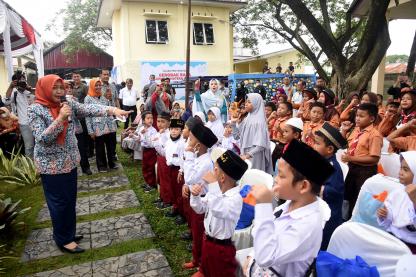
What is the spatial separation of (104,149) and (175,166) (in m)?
2.75

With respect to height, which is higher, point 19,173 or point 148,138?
point 148,138

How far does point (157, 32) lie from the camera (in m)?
15.4

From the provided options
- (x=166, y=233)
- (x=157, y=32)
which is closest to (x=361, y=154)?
(x=166, y=233)

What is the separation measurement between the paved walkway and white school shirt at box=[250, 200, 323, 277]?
1722 millimetres

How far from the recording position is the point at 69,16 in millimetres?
23031

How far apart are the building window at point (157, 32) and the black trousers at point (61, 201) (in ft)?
42.9

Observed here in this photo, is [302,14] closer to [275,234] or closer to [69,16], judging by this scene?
[275,234]

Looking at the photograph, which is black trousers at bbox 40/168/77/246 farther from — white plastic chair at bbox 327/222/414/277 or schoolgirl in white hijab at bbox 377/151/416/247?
schoolgirl in white hijab at bbox 377/151/416/247

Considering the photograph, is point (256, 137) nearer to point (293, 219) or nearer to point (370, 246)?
point (370, 246)

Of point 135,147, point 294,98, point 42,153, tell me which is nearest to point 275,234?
point 42,153

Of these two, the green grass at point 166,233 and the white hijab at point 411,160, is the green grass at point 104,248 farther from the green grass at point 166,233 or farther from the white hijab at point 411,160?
the white hijab at point 411,160

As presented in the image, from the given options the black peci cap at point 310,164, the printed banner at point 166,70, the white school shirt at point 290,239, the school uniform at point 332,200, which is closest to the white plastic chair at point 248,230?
the school uniform at point 332,200

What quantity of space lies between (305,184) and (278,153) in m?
2.84

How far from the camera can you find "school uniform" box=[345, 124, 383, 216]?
3.34 meters
